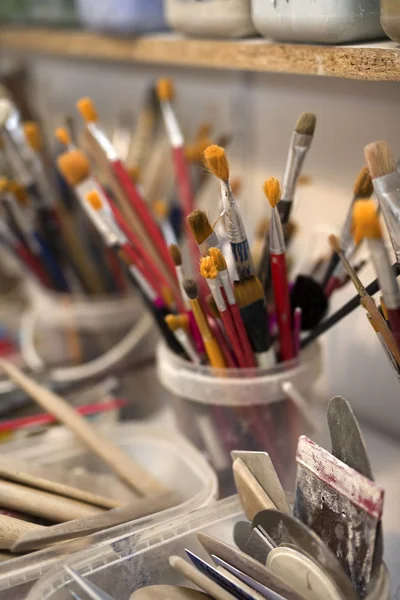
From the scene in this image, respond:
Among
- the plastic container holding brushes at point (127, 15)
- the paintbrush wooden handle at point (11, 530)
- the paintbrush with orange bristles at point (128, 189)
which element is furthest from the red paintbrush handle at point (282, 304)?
the plastic container holding brushes at point (127, 15)

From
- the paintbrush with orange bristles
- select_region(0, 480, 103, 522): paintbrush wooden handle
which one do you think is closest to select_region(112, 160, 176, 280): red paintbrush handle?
the paintbrush with orange bristles

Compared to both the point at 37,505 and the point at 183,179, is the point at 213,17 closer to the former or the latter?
the point at 183,179

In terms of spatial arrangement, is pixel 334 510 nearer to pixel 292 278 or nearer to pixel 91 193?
pixel 292 278

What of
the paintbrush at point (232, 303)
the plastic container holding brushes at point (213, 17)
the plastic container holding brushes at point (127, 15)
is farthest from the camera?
the plastic container holding brushes at point (127, 15)

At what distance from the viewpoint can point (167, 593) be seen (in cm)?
42

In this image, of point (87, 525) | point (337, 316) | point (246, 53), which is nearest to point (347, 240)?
point (337, 316)

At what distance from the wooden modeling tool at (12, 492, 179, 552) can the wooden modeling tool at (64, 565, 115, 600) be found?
0.11 feet

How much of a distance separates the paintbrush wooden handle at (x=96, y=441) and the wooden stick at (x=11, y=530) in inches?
4.3

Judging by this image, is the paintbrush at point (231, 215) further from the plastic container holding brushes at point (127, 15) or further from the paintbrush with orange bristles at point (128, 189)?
the plastic container holding brushes at point (127, 15)

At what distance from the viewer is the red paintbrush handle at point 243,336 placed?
0.50 m

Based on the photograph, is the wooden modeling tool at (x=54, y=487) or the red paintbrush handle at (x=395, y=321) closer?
the red paintbrush handle at (x=395, y=321)

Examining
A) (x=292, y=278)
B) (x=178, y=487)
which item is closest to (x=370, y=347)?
(x=292, y=278)

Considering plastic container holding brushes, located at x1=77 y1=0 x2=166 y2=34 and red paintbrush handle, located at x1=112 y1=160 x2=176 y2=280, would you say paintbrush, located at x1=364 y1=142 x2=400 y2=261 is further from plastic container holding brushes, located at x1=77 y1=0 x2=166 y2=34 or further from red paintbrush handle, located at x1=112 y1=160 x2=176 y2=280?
plastic container holding brushes, located at x1=77 y1=0 x2=166 y2=34

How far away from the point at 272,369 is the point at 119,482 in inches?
6.1
